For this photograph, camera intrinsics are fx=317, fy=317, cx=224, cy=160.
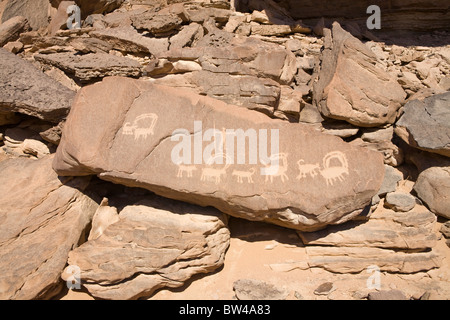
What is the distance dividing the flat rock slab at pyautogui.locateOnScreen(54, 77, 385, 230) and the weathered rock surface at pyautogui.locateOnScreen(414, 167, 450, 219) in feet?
3.00

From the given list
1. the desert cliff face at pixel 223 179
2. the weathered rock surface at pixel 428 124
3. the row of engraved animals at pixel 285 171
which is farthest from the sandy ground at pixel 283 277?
the weathered rock surface at pixel 428 124

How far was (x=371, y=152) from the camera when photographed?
344 cm

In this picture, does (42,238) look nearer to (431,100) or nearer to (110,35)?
(110,35)

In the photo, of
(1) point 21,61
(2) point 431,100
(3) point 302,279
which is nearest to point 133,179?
(3) point 302,279

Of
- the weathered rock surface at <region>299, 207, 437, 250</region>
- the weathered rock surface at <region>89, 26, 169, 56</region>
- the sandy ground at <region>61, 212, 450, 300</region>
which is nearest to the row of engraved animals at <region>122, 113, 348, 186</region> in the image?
the weathered rock surface at <region>299, 207, 437, 250</region>

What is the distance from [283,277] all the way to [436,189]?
2118 millimetres

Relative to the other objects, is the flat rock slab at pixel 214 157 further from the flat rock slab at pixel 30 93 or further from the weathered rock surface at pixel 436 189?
the weathered rock surface at pixel 436 189

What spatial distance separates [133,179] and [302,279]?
206 cm

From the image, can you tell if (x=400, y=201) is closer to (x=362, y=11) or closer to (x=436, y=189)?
(x=436, y=189)

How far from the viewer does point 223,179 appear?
3.24 m

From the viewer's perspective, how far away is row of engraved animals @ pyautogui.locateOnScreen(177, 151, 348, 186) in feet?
10.7

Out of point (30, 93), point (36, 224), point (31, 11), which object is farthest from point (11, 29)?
point (36, 224)

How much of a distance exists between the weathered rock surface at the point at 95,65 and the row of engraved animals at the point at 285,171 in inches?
71.1

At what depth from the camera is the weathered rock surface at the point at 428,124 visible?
12.0 feet
